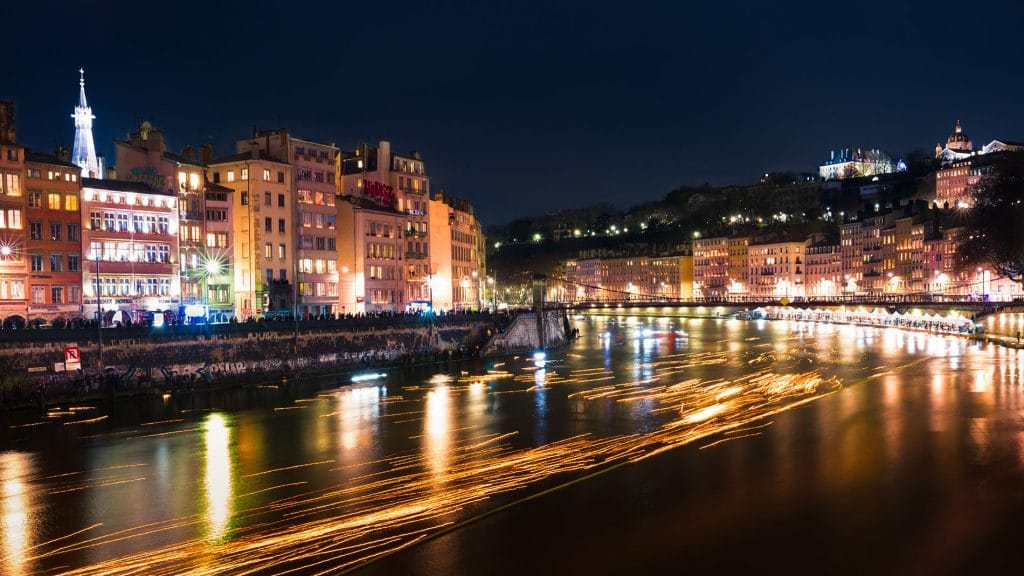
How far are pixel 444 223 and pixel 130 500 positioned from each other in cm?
5355

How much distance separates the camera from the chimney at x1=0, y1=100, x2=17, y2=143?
41844mm

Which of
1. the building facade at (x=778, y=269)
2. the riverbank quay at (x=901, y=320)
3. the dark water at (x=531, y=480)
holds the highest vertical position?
the building facade at (x=778, y=269)

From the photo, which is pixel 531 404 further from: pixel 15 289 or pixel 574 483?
pixel 15 289

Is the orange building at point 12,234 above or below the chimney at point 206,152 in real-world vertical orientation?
below

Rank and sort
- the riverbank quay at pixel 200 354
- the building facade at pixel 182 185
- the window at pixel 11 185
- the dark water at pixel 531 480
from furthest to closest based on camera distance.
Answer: the building facade at pixel 182 185 → the window at pixel 11 185 → the riverbank quay at pixel 200 354 → the dark water at pixel 531 480

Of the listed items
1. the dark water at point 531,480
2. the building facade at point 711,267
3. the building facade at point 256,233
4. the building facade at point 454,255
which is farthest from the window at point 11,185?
the building facade at point 711,267

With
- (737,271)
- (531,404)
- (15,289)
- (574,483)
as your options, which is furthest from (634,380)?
(737,271)

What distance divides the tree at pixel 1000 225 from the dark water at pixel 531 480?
31.4m

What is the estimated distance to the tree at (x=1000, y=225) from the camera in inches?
2606

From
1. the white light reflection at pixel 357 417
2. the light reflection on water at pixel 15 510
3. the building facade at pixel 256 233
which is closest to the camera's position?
the light reflection on water at pixel 15 510

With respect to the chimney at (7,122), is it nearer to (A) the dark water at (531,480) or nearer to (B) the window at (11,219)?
(B) the window at (11,219)

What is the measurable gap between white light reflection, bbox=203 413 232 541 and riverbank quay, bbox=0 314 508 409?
7222 millimetres

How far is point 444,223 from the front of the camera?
73562 millimetres

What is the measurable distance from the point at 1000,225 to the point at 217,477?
6302 cm
